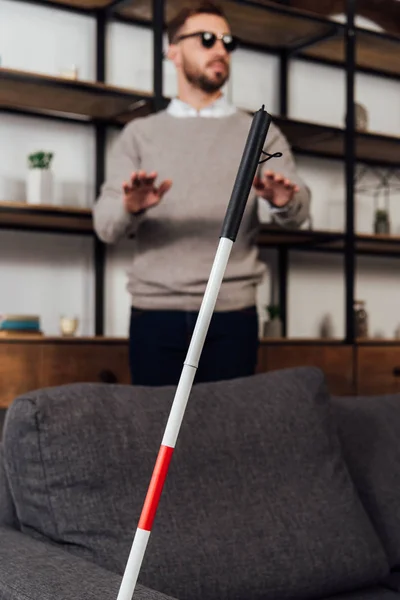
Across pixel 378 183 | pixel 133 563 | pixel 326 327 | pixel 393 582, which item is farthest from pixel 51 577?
pixel 378 183

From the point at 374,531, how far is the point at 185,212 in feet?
3.65

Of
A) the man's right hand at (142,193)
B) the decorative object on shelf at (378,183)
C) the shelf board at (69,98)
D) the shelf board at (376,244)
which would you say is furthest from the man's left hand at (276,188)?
the decorative object on shelf at (378,183)

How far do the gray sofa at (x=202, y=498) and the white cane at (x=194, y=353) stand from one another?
1.50ft

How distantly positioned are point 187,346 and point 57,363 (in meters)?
0.74

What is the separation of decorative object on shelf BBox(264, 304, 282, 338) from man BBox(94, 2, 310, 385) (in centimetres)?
125

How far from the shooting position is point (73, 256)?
3.55 meters

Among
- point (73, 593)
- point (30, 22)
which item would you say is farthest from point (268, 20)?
point (73, 593)

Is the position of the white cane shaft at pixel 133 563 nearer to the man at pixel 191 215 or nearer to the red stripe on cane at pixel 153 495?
the red stripe on cane at pixel 153 495


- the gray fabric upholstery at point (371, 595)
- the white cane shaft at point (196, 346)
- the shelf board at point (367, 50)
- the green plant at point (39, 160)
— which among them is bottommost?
the gray fabric upholstery at point (371, 595)

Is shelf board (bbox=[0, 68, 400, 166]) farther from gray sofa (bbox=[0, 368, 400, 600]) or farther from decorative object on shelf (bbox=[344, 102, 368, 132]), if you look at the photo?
gray sofa (bbox=[0, 368, 400, 600])

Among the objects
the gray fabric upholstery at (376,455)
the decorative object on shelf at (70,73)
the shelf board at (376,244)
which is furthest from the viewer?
the shelf board at (376,244)

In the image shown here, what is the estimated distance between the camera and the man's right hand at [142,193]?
2.26m

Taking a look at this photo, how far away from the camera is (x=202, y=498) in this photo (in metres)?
1.50

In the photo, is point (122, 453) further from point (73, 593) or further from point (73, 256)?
point (73, 256)
